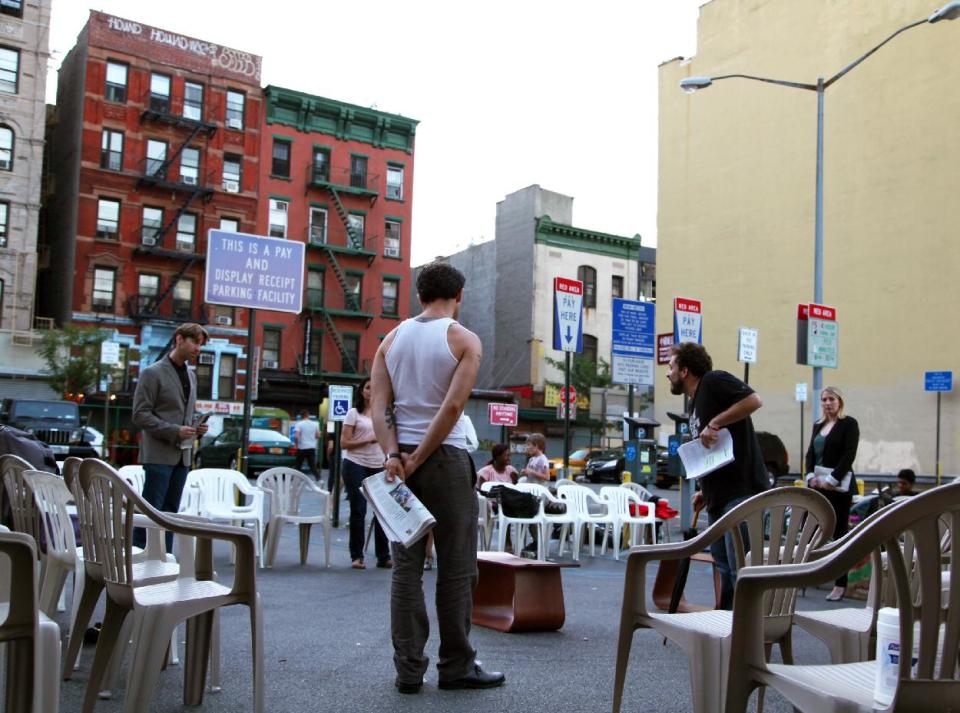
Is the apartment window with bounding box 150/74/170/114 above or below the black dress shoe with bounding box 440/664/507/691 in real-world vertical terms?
above

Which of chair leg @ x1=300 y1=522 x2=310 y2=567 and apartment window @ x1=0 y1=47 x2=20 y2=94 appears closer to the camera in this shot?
chair leg @ x1=300 y1=522 x2=310 y2=567

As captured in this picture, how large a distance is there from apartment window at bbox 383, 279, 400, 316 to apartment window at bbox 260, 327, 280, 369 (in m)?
5.69

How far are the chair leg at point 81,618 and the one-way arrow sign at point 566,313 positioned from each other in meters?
9.67

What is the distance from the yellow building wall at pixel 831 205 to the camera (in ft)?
90.5

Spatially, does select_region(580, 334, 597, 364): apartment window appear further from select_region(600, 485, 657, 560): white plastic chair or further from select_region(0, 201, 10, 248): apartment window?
select_region(600, 485, 657, 560): white plastic chair

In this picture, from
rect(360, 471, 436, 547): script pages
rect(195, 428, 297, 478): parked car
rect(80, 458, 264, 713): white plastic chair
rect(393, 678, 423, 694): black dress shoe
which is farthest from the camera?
rect(195, 428, 297, 478): parked car

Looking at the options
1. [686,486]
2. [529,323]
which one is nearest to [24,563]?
[686,486]

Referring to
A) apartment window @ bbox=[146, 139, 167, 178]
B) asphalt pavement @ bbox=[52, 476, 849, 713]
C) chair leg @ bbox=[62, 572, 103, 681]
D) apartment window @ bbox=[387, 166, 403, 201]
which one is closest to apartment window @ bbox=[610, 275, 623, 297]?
apartment window @ bbox=[387, 166, 403, 201]

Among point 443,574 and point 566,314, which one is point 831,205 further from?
point 443,574

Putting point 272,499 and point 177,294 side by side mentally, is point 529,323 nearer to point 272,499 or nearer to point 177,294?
point 177,294

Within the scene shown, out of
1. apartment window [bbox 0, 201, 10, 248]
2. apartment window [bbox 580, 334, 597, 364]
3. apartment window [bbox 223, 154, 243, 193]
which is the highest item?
apartment window [bbox 223, 154, 243, 193]

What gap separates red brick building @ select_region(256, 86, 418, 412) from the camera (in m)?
43.3

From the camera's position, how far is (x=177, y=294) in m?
41.7

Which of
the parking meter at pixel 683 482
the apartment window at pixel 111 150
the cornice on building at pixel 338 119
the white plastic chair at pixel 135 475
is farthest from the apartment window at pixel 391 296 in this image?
the white plastic chair at pixel 135 475
